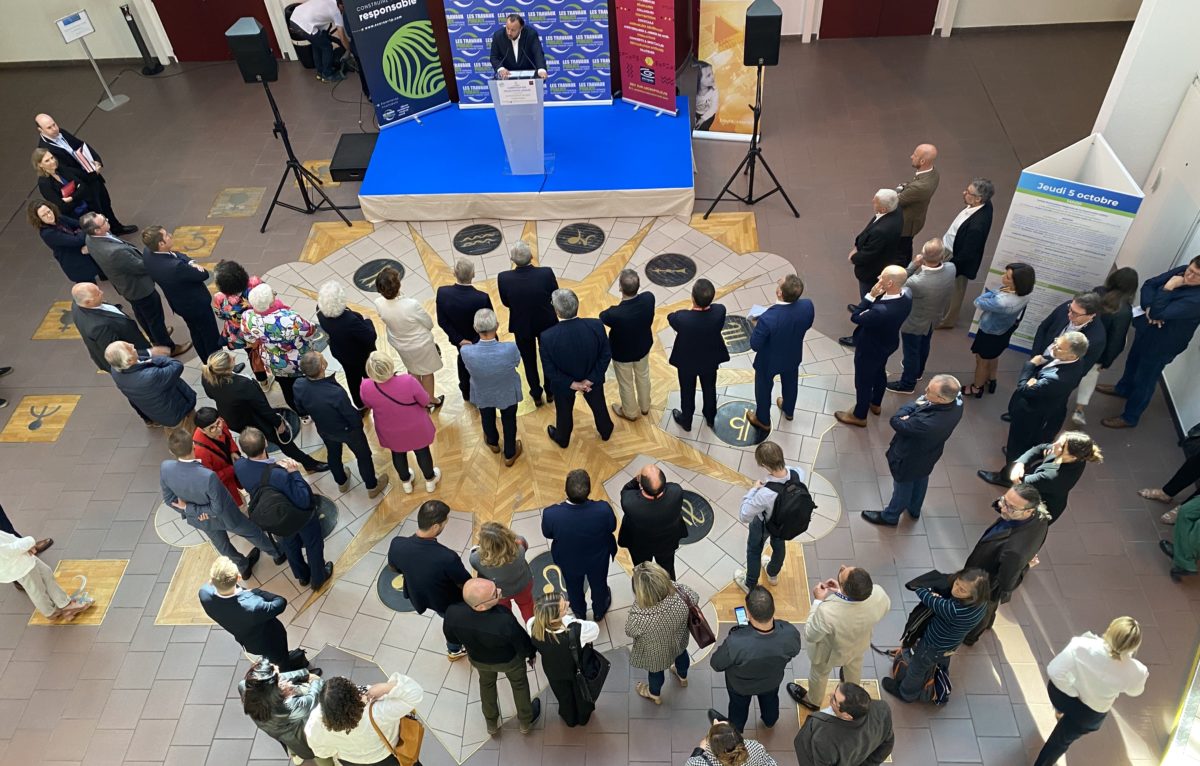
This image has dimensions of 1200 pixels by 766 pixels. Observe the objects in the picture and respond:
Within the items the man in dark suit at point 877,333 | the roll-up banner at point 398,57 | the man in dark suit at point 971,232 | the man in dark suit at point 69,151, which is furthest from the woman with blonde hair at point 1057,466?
the man in dark suit at point 69,151

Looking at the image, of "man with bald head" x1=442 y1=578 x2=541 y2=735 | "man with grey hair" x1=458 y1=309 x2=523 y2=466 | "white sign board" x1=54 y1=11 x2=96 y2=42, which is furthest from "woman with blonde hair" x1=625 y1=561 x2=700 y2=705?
"white sign board" x1=54 y1=11 x2=96 y2=42

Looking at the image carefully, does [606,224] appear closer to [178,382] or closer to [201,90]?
[178,382]

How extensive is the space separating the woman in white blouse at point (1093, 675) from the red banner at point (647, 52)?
25.2 ft

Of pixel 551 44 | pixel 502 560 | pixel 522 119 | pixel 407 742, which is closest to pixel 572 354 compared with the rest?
pixel 502 560

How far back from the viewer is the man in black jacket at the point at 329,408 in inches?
235

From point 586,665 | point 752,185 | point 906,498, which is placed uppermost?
point 586,665

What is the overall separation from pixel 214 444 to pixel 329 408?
0.89 meters

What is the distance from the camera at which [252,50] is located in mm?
8648

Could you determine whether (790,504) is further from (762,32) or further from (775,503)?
(762,32)

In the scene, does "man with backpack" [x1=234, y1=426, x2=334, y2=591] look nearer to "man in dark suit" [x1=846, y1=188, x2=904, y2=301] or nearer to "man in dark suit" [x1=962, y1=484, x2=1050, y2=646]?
"man in dark suit" [x1=962, y1=484, x2=1050, y2=646]

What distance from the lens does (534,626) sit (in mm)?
4625

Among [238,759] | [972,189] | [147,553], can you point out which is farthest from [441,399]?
[972,189]

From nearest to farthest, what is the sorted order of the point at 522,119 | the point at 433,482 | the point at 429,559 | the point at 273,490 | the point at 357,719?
the point at 357,719, the point at 429,559, the point at 273,490, the point at 433,482, the point at 522,119

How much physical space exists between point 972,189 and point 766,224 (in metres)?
2.61
